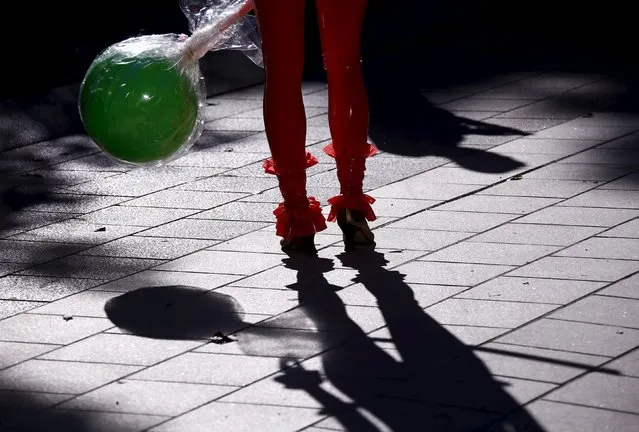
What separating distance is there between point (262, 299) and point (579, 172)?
228cm

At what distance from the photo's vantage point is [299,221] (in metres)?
5.47

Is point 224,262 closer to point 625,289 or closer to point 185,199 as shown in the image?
point 185,199

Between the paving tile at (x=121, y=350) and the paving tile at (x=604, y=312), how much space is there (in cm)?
138

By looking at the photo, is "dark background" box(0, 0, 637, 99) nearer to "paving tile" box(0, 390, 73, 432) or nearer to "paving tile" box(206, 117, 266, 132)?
"paving tile" box(206, 117, 266, 132)

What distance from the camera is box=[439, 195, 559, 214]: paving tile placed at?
238 inches

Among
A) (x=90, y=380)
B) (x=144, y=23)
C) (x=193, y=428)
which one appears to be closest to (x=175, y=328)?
(x=90, y=380)

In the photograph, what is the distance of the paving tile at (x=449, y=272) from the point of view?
5.14 m

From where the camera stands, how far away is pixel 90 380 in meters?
4.30

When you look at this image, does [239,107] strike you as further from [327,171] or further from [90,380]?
[90,380]

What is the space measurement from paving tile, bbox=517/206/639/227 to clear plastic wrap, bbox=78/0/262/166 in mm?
1612

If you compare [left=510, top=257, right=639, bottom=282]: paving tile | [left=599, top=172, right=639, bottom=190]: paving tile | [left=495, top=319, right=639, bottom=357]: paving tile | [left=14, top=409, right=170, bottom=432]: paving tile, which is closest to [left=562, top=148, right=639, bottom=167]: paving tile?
[left=599, top=172, right=639, bottom=190]: paving tile

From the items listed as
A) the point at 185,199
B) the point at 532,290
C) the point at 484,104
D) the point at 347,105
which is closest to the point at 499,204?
the point at 347,105

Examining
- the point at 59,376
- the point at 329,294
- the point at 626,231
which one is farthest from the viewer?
the point at 626,231

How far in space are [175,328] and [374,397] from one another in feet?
3.33
